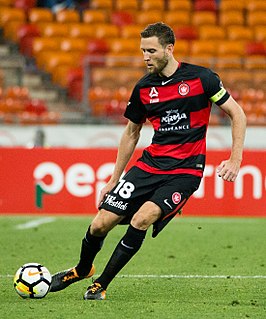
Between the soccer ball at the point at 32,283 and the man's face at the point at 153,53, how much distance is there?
1.69 metres

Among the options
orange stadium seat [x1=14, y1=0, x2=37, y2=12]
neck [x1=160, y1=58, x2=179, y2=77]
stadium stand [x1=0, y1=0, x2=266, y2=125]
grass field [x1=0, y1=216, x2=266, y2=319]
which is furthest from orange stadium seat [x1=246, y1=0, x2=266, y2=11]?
neck [x1=160, y1=58, x2=179, y2=77]

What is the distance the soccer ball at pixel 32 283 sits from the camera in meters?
6.78

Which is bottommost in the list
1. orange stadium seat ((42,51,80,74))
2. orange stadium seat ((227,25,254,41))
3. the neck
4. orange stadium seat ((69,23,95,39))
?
orange stadium seat ((42,51,80,74))

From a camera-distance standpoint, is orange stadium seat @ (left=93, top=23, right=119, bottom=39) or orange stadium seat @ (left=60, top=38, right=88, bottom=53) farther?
orange stadium seat @ (left=93, top=23, right=119, bottom=39)

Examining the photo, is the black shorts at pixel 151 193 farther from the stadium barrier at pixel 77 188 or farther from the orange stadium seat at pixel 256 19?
the orange stadium seat at pixel 256 19

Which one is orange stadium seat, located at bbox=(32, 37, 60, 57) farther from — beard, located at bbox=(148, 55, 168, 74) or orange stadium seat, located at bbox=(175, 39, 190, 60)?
beard, located at bbox=(148, 55, 168, 74)

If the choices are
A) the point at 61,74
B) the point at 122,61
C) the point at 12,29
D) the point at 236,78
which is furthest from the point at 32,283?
the point at 12,29

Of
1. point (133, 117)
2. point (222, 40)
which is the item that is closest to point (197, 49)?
point (222, 40)

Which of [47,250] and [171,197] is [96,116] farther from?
[171,197]

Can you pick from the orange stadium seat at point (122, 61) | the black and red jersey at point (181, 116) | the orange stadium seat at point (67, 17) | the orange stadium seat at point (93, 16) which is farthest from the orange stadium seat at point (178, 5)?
the black and red jersey at point (181, 116)

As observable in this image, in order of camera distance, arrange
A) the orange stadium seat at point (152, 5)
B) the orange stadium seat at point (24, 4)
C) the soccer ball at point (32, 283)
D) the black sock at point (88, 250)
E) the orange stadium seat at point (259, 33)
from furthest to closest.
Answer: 1. the orange stadium seat at point (152, 5)
2. the orange stadium seat at point (24, 4)
3. the orange stadium seat at point (259, 33)
4. the black sock at point (88, 250)
5. the soccer ball at point (32, 283)

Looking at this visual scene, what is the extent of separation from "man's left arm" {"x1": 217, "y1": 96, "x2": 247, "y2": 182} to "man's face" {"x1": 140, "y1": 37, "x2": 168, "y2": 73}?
0.55m

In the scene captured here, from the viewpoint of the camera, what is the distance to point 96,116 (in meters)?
17.4

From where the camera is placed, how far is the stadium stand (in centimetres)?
1770
